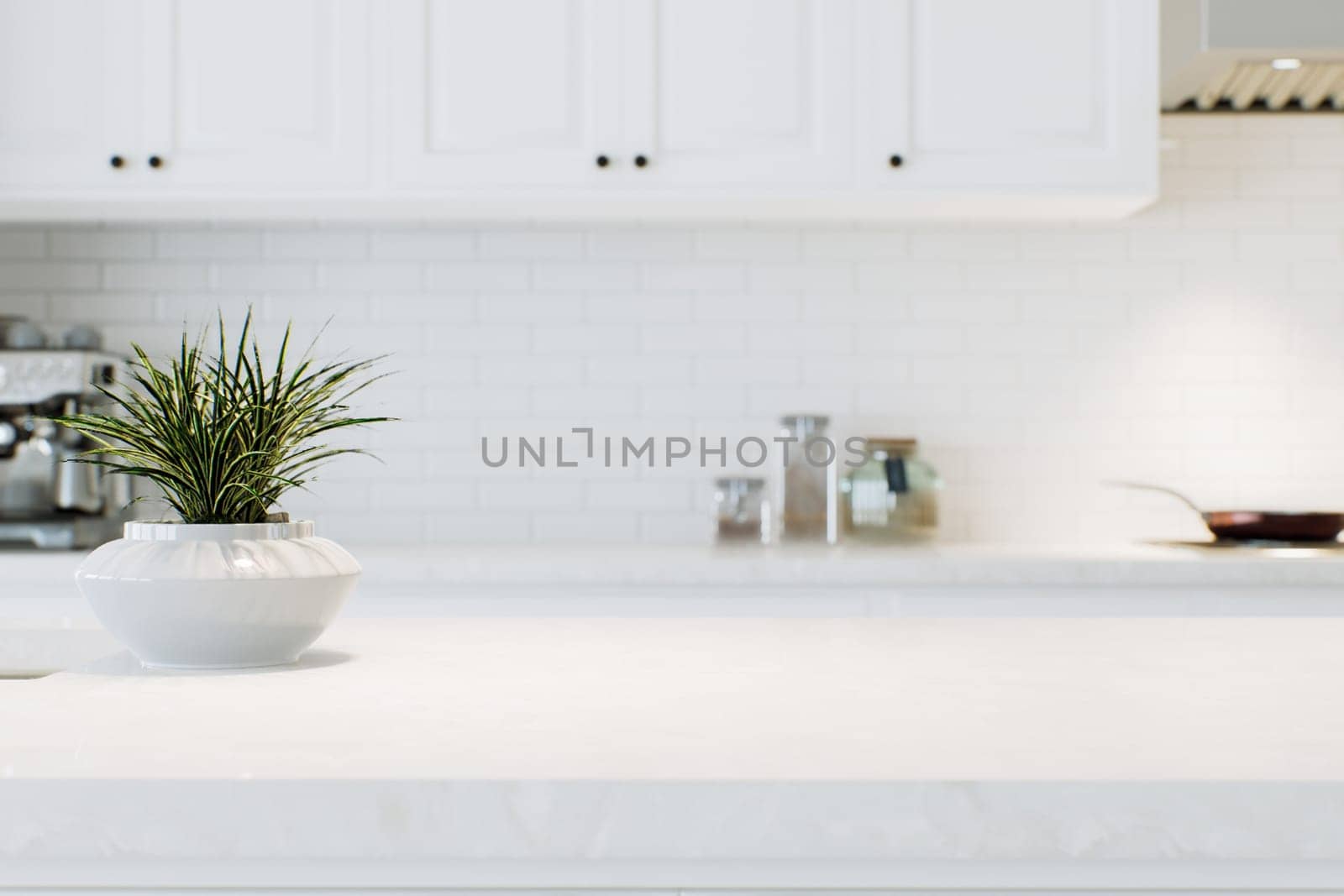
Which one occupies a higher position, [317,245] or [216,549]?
[317,245]

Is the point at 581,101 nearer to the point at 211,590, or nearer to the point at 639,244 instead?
the point at 639,244

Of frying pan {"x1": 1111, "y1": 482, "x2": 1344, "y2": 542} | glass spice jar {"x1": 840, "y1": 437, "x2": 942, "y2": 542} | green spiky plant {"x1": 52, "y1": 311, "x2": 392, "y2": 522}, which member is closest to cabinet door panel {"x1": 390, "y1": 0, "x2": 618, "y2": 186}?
glass spice jar {"x1": 840, "y1": 437, "x2": 942, "y2": 542}

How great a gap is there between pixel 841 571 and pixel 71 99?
1.89m

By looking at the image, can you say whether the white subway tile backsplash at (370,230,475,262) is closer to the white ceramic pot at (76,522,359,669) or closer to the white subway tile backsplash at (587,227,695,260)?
the white subway tile backsplash at (587,227,695,260)

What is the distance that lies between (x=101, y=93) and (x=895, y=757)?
262cm

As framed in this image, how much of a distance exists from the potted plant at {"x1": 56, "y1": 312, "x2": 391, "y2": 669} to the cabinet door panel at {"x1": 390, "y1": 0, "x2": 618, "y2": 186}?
5.91 ft

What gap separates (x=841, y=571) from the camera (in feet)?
8.30

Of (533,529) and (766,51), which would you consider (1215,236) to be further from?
(533,529)

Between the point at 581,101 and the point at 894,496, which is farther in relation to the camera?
the point at 894,496

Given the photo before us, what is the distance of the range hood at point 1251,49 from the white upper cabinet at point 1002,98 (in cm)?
12

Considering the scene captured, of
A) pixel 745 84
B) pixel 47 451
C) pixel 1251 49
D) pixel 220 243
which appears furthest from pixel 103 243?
pixel 1251 49

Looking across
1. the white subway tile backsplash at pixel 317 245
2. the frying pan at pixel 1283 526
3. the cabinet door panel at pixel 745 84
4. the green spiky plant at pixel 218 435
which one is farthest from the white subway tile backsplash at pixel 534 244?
the green spiky plant at pixel 218 435

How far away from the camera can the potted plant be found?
0.99m

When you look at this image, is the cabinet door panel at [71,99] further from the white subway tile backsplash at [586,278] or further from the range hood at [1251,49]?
the range hood at [1251,49]
